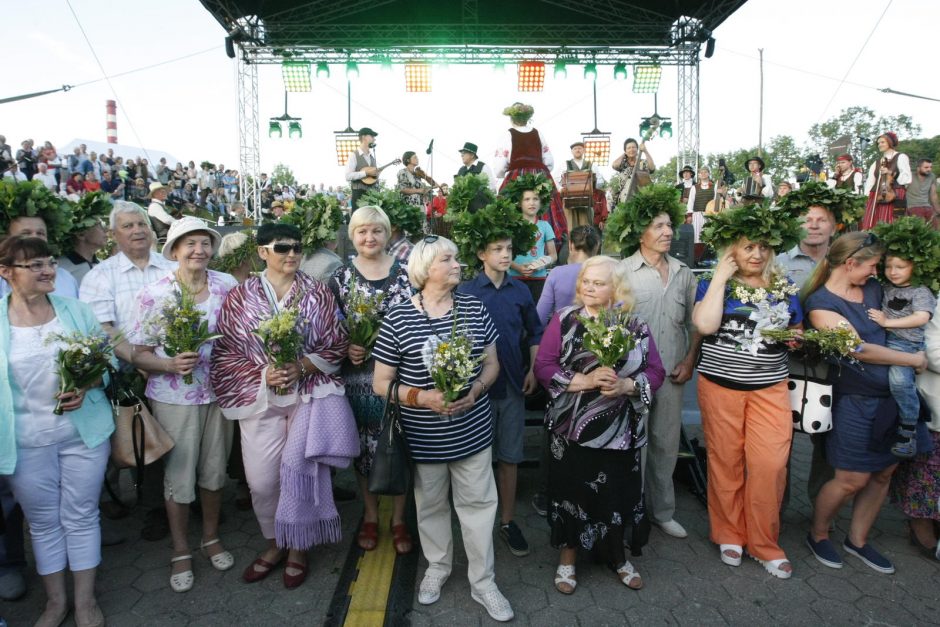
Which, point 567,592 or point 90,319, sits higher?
point 90,319

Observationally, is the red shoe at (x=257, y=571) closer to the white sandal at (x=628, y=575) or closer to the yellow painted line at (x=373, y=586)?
the yellow painted line at (x=373, y=586)

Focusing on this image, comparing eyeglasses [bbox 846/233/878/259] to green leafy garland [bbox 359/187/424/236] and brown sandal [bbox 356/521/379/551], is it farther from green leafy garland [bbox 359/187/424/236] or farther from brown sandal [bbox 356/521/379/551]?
brown sandal [bbox 356/521/379/551]

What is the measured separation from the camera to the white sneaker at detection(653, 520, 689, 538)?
421 centimetres

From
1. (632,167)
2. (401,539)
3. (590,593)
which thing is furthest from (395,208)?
(632,167)

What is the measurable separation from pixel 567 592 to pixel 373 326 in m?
A: 2.14

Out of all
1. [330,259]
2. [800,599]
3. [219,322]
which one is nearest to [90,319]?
[219,322]

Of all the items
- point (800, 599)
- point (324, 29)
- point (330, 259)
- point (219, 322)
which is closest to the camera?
point (800, 599)

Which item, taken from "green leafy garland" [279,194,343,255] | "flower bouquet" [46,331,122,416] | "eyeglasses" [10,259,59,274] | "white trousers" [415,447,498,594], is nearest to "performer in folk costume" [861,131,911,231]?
"green leafy garland" [279,194,343,255]

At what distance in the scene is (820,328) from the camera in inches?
151

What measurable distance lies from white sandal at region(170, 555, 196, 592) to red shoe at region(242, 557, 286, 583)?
32 cm

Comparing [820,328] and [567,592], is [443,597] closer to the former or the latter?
[567,592]

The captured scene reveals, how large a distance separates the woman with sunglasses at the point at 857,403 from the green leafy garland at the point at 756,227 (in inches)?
13.9

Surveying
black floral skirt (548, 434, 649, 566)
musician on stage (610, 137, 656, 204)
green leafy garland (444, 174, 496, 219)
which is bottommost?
black floral skirt (548, 434, 649, 566)

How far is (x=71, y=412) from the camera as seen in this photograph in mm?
3293
